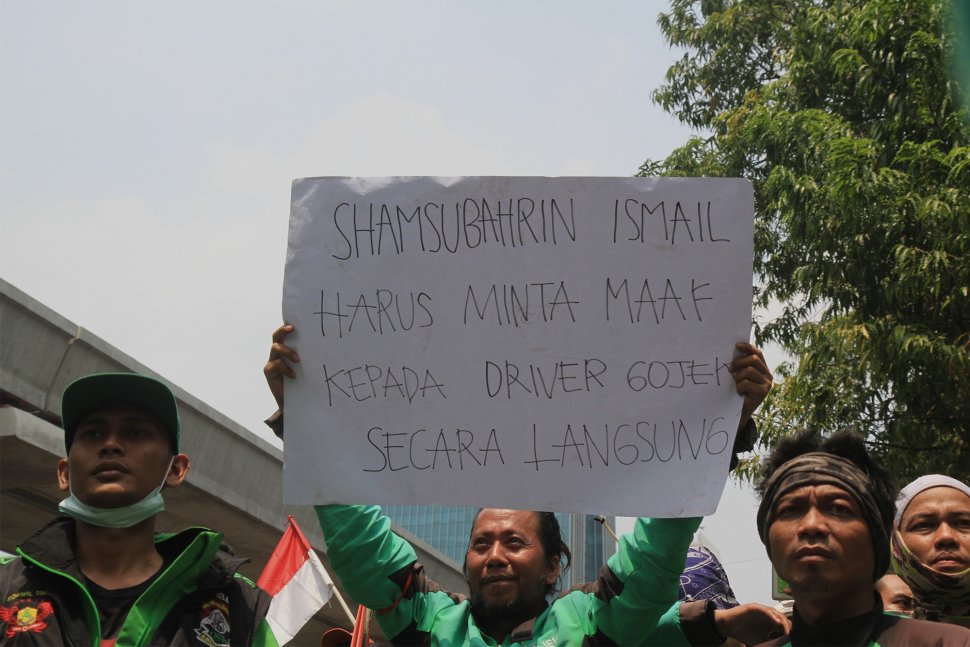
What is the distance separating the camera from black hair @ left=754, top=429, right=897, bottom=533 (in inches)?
109

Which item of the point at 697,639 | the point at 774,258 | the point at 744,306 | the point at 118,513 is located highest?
the point at 774,258

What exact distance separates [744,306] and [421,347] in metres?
0.85

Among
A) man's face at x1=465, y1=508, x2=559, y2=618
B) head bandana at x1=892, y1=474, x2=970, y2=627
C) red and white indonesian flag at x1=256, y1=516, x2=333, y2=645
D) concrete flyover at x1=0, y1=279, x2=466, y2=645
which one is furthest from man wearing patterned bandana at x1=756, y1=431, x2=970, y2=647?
concrete flyover at x1=0, y1=279, x2=466, y2=645

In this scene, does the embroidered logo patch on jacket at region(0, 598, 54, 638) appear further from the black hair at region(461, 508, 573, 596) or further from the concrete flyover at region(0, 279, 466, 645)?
the concrete flyover at region(0, 279, 466, 645)

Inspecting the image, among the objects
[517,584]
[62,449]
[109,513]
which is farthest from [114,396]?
[62,449]

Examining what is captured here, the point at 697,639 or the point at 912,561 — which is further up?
the point at 912,561

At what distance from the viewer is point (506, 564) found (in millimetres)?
3182

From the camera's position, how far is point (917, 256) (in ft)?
27.8

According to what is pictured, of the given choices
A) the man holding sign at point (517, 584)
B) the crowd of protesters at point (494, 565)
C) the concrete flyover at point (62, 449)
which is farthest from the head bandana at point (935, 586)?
the concrete flyover at point (62, 449)

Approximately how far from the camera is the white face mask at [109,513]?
2.89 m

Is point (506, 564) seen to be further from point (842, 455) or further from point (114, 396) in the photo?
point (114, 396)

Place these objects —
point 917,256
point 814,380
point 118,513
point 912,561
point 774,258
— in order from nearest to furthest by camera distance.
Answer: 1. point 118,513
2. point 912,561
3. point 917,256
4. point 814,380
5. point 774,258

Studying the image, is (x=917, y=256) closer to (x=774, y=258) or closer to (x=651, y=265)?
(x=774, y=258)

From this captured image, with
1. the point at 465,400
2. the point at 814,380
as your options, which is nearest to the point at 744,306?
the point at 465,400
